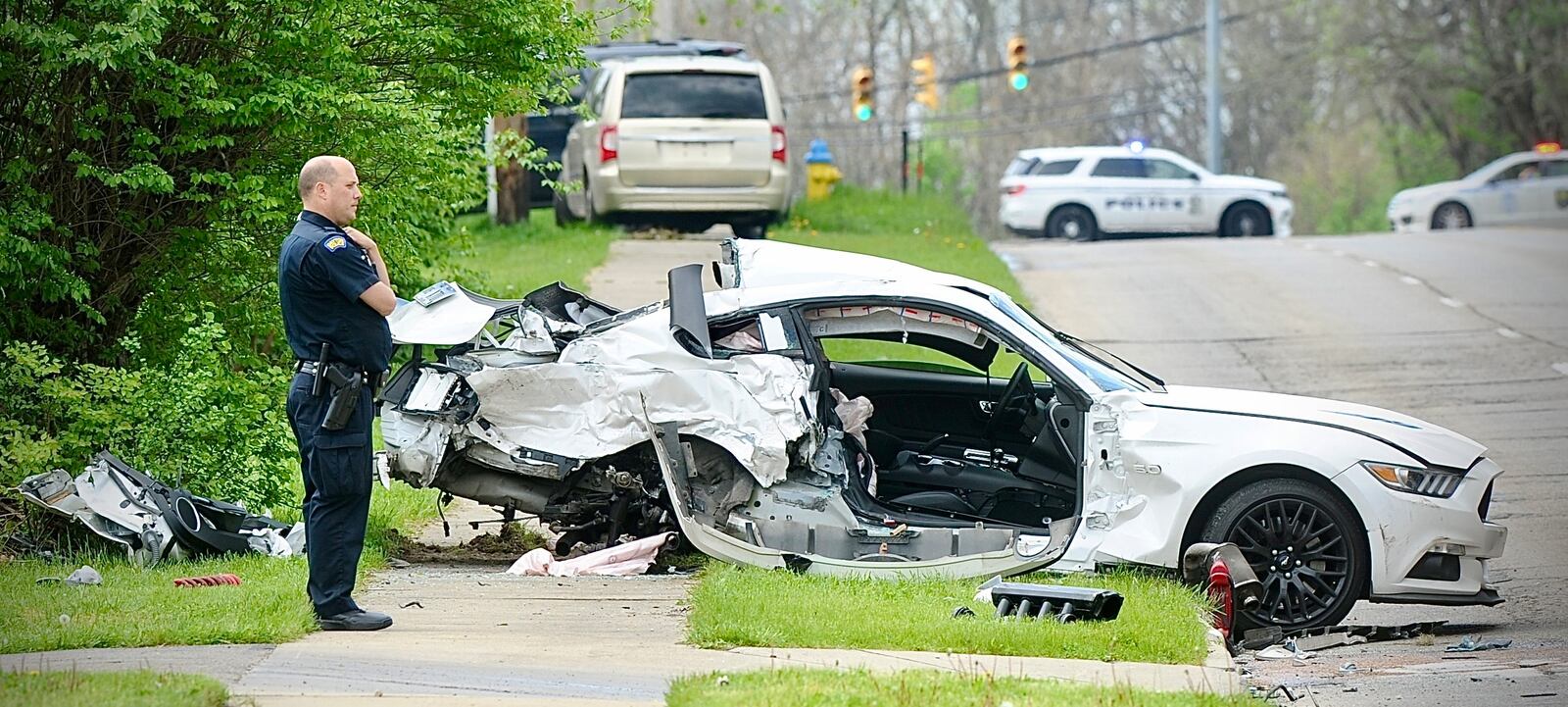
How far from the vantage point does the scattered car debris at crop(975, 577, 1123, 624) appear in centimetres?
705

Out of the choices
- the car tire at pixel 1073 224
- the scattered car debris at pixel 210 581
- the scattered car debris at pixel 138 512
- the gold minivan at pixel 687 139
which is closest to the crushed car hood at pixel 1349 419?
the scattered car debris at pixel 210 581

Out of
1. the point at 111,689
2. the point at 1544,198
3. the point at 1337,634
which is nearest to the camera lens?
the point at 111,689

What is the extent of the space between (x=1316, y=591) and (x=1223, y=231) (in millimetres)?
24995

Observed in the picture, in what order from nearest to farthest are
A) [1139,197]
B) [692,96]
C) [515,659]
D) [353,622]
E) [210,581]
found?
1. [515,659]
2. [353,622]
3. [210,581]
4. [692,96]
5. [1139,197]

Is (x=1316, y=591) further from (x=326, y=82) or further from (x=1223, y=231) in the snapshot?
(x=1223, y=231)

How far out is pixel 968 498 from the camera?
845 cm

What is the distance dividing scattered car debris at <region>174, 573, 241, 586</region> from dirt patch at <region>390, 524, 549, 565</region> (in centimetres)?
125

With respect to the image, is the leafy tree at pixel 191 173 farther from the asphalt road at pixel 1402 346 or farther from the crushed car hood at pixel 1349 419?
the asphalt road at pixel 1402 346

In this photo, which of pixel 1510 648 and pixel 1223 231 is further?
pixel 1223 231

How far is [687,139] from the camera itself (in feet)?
66.4

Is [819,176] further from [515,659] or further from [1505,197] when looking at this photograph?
[515,659]

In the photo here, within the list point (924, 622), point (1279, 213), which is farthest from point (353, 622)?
point (1279, 213)

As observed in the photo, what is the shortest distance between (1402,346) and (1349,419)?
395 inches

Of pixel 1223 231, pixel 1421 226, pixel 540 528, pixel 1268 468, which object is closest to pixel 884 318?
pixel 1268 468
